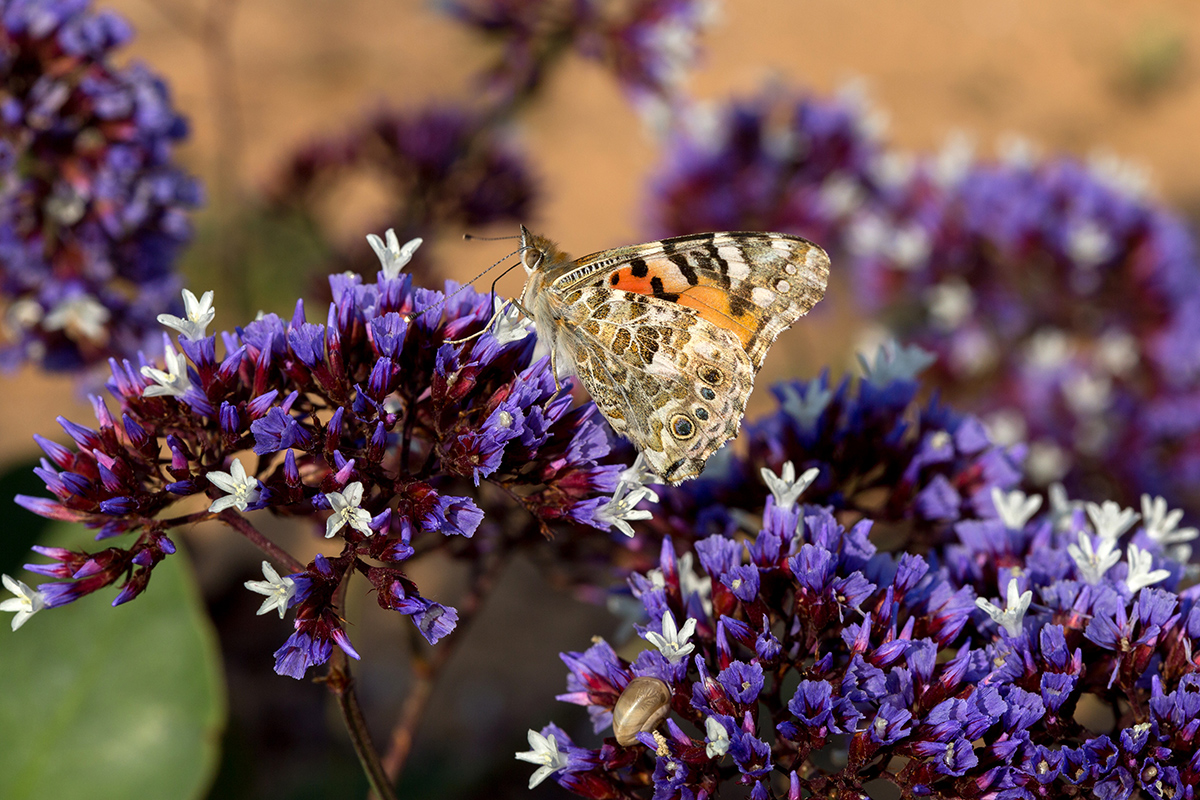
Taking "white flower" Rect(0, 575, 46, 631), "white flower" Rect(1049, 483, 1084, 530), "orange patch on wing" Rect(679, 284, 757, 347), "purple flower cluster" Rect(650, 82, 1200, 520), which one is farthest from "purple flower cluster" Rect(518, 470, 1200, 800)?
"purple flower cluster" Rect(650, 82, 1200, 520)

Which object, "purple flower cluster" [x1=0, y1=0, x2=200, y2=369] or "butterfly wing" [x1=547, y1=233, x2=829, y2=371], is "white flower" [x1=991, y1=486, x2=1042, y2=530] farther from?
"purple flower cluster" [x1=0, y1=0, x2=200, y2=369]

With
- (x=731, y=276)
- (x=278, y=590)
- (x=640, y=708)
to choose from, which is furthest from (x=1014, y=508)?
(x=278, y=590)

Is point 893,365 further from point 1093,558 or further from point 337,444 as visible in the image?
point 337,444

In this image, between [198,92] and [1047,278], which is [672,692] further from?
[198,92]

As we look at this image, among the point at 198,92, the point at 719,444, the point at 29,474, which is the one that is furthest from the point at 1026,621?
the point at 198,92

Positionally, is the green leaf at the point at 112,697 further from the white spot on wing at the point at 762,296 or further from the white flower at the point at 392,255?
the white spot on wing at the point at 762,296

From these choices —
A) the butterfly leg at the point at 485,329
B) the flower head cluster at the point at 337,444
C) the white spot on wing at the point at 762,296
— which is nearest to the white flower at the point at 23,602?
the flower head cluster at the point at 337,444
